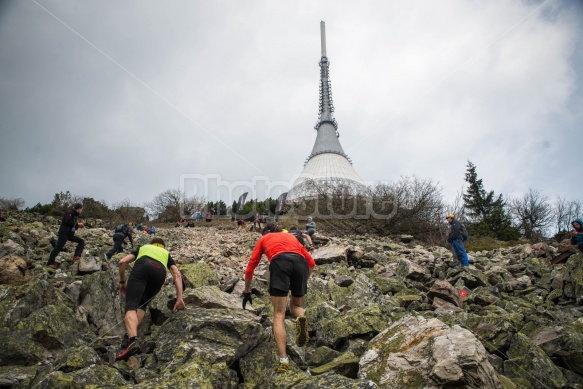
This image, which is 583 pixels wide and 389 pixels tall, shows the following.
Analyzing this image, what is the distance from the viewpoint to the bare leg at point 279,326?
3441 millimetres

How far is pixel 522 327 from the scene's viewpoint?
14.5ft

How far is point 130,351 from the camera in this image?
3678mm

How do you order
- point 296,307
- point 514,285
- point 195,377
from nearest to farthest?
point 195,377 → point 296,307 → point 514,285

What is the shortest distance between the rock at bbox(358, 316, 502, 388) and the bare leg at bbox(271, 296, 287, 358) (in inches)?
32.2

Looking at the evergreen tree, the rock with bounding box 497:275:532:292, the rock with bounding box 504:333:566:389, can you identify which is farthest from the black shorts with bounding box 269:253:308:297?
the evergreen tree

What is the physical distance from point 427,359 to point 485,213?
1466 inches

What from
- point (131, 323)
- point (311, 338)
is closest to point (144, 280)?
point (131, 323)

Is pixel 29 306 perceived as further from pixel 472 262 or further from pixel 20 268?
pixel 472 262

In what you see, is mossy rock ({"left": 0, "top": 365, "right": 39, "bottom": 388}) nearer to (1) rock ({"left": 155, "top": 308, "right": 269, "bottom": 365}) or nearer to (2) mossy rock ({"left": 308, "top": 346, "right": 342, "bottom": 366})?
(1) rock ({"left": 155, "top": 308, "right": 269, "bottom": 365})

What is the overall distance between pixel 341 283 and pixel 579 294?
4179 mm

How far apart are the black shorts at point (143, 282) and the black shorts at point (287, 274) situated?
1.61 metres

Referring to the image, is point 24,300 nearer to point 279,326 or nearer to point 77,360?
point 77,360

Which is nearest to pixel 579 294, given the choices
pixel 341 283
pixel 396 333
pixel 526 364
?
pixel 526 364

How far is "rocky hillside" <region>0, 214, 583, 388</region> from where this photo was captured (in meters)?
2.91
